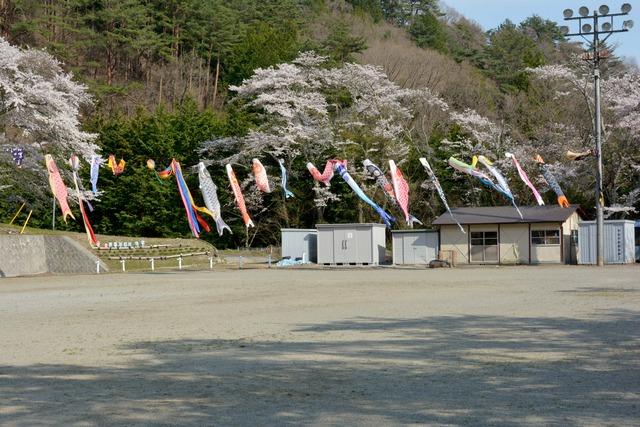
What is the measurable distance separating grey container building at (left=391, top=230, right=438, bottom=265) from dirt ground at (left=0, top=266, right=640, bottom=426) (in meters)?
21.6

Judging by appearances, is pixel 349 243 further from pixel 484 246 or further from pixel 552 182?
pixel 552 182

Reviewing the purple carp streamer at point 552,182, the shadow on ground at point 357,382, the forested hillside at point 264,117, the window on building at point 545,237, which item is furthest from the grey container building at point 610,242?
the shadow on ground at point 357,382

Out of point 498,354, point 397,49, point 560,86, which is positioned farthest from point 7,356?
point 397,49

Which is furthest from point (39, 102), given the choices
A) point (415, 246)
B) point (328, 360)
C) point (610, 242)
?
point (328, 360)

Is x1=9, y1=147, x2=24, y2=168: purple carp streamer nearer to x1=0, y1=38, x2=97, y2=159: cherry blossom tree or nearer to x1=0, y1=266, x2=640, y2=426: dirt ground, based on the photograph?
x1=0, y1=38, x2=97, y2=159: cherry blossom tree

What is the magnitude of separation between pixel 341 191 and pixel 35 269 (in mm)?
21815

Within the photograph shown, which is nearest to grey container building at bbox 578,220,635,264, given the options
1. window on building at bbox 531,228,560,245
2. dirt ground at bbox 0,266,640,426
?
window on building at bbox 531,228,560,245

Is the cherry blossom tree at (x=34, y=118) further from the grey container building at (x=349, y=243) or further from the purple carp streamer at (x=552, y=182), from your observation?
the purple carp streamer at (x=552, y=182)

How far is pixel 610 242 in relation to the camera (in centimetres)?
3731

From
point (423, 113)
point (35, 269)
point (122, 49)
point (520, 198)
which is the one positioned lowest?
point (35, 269)

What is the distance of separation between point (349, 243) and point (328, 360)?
31.5 meters

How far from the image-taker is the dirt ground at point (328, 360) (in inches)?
273

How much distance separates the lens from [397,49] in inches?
2916

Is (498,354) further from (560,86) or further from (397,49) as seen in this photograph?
(397,49)
